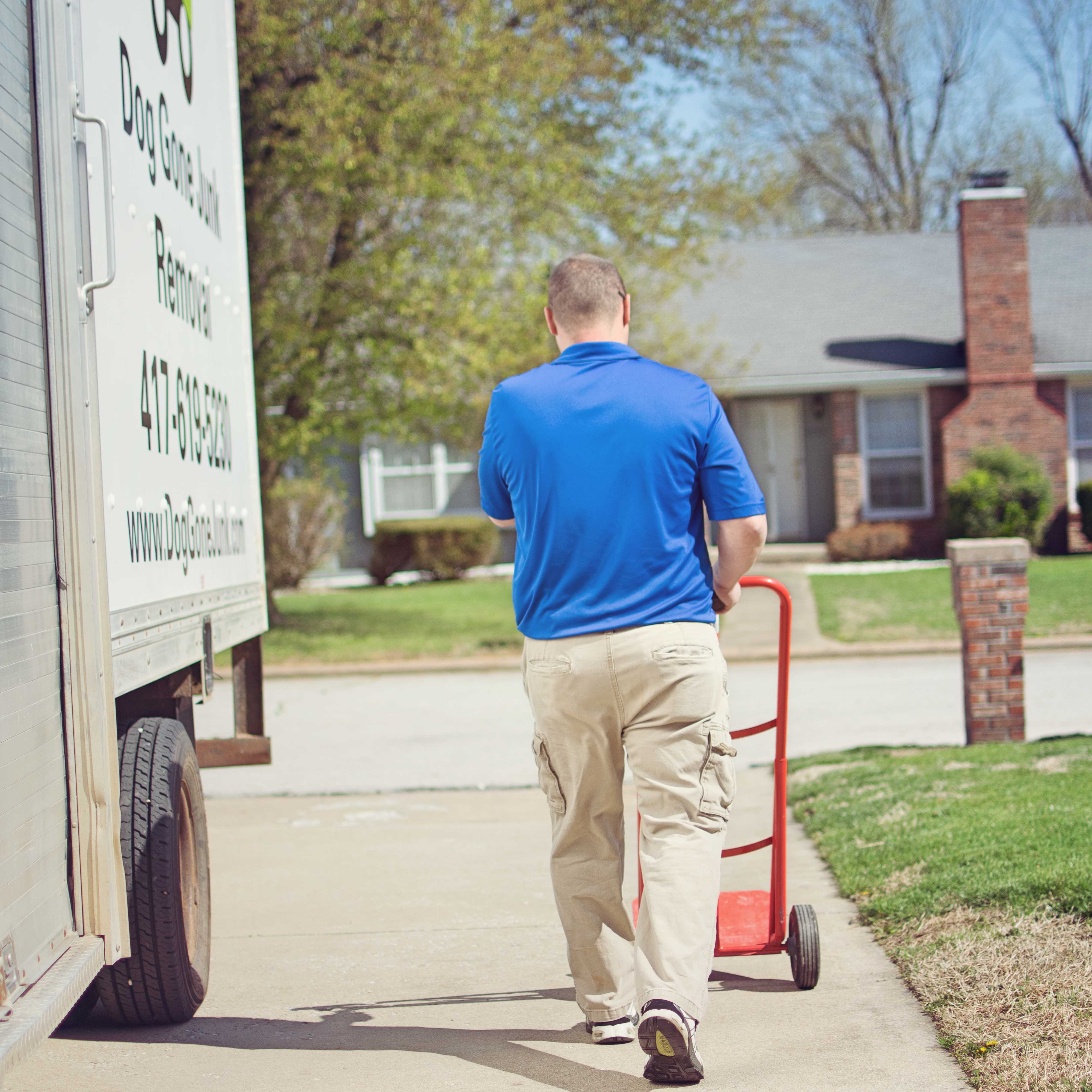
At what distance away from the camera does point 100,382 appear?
2.97 meters

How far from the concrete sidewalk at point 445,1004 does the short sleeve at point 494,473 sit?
56.7 inches

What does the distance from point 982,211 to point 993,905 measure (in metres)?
18.4

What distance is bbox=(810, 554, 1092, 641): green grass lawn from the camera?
13.1m

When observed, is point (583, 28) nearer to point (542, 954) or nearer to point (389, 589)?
point (389, 589)

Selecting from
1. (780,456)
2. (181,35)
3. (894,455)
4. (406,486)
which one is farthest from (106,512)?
(406,486)

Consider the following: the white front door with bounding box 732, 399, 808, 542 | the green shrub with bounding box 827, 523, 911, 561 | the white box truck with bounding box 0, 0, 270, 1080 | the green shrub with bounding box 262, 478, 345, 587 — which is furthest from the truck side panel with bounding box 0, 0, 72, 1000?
the white front door with bounding box 732, 399, 808, 542

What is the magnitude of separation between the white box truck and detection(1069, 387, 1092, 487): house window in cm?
1947

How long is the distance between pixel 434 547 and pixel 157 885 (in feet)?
61.7

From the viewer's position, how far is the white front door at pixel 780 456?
2297 centimetres

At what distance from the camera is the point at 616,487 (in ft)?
10.2

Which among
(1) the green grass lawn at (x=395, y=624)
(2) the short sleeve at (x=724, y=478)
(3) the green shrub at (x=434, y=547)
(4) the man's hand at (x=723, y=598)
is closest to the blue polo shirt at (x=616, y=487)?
(2) the short sleeve at (x=724, y=478)

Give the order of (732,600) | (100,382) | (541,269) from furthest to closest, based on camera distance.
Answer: (541,269) < (732,600) < (100,382)

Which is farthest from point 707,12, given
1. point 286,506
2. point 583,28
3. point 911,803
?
point 911,803

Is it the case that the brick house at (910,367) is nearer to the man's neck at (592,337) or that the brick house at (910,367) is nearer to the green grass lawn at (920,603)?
the green grass lawn at (920,603)
